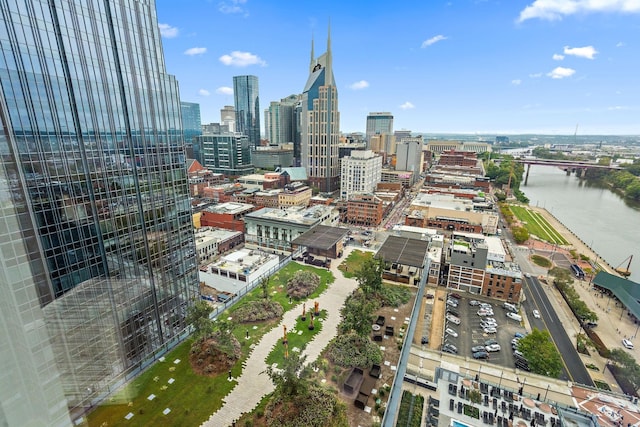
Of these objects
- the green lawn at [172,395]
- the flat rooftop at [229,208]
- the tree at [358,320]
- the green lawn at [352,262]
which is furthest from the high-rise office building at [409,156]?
the green lawn at [172,395]

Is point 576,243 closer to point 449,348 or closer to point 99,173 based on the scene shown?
point 449,348

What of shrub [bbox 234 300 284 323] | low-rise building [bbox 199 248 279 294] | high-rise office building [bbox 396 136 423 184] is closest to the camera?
shrub [bbox 234 300 284 323]

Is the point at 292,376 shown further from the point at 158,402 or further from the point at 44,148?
the point at 44,148

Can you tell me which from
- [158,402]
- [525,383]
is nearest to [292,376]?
[158,402]

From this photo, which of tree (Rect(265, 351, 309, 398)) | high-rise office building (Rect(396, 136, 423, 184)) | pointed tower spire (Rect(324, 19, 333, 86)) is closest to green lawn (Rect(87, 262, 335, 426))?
tree (Rect(265, 351, 309, 398))

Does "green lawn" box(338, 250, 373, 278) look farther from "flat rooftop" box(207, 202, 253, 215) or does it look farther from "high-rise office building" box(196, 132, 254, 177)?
"high-rise office building" box(196, 132, 254, 177)

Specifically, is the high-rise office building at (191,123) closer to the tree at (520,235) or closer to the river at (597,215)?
the tree at (520,235)

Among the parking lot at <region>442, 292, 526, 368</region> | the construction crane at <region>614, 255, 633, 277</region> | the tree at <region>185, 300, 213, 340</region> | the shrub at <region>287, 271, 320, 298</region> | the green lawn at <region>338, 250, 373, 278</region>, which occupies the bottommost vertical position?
the parking lot at <region>442, 292, 526, 368</region>
